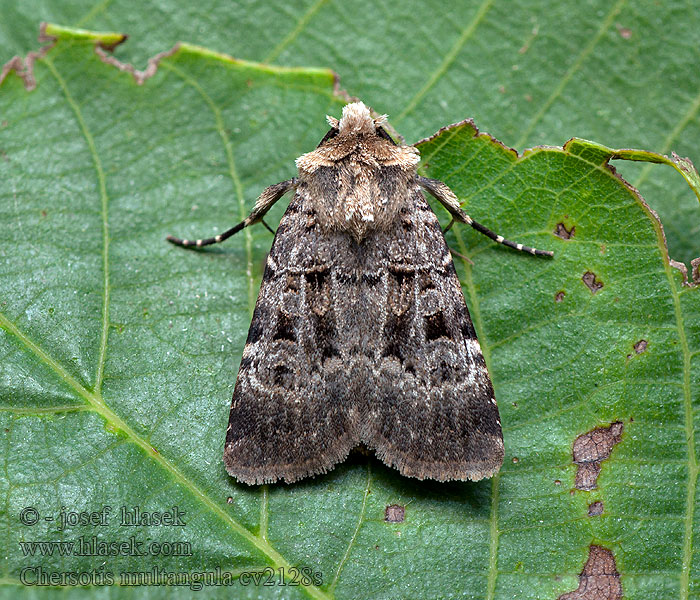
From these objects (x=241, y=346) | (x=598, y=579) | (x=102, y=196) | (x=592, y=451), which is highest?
(x=102, y=196)

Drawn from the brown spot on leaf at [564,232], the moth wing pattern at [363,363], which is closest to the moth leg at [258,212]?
the moth wing pattern at [363,363]

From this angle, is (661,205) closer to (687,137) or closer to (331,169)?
(687,137)

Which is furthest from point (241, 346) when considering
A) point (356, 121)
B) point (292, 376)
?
point (356, 121)

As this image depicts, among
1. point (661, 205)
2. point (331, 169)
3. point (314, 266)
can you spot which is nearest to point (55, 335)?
point (314, 266)

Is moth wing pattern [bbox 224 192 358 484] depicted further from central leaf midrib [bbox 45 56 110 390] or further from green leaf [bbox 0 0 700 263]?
green leaf [bbox 0 0 700 263]

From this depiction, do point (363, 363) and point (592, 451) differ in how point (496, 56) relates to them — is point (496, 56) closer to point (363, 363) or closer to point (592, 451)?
point (363, 363)

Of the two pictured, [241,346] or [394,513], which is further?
[241,346]

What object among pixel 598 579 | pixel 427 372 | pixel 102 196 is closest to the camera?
pixel 598 579
